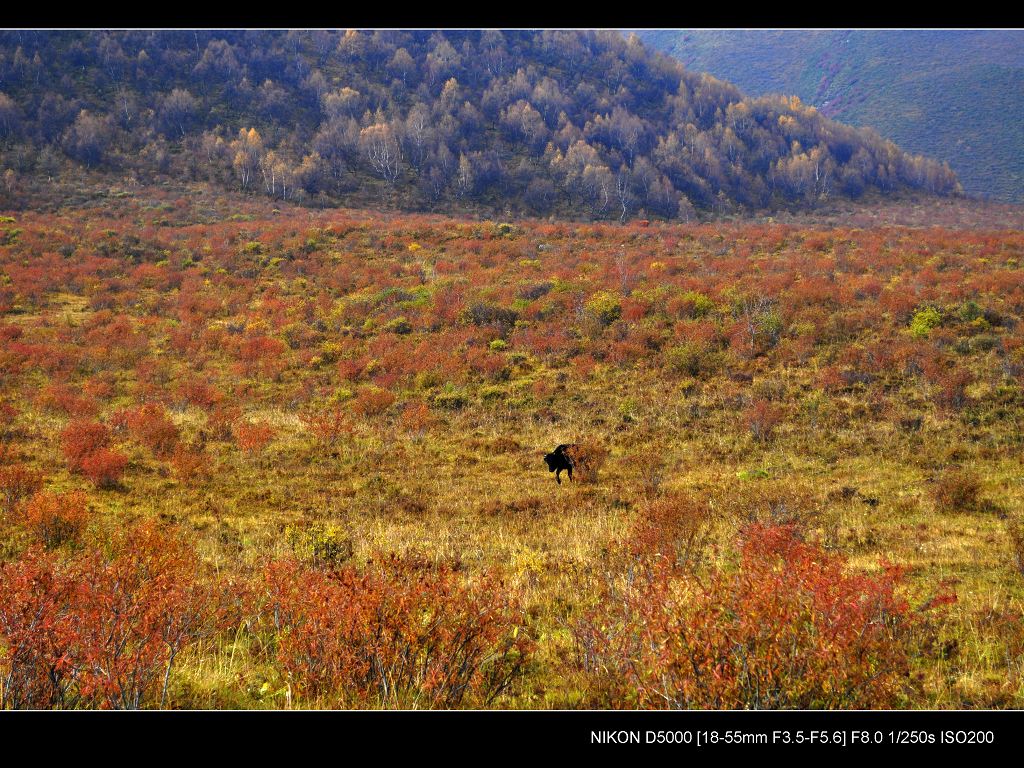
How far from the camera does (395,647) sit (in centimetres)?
376

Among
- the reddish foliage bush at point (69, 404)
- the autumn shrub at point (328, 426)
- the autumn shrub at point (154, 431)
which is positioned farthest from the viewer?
the reddish foliage bush at point (69, 404)

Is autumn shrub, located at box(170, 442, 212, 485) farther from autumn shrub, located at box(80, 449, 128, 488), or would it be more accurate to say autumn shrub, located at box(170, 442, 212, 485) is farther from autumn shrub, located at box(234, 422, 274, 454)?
autumn shrub, located at box(80, 449, 128, 488)

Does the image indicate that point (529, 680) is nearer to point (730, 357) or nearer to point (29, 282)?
point (730, 357)

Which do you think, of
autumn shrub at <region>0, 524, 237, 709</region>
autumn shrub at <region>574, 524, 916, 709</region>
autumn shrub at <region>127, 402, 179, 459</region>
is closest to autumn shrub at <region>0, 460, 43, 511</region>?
autumn shrub at <region>127, 402, 179, 459</region>

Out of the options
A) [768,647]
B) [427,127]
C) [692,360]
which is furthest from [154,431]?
[427,127]

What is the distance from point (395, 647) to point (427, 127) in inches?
2580

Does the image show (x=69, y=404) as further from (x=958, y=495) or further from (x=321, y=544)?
(x=958, y=495)

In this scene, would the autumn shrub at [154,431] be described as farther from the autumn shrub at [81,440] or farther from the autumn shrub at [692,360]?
the autumn shrub at [692,360]

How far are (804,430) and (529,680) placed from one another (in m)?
8.79

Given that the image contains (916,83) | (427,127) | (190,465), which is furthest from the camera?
(916,83)

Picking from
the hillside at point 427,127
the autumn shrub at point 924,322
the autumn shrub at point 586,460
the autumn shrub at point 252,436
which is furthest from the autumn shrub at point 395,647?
the hillside at point 427,127

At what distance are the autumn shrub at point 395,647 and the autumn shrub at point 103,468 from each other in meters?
7.46

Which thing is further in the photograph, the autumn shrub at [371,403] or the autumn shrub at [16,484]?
the autumn shrub at [371,403]

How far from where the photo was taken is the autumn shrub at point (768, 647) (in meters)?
3.20
